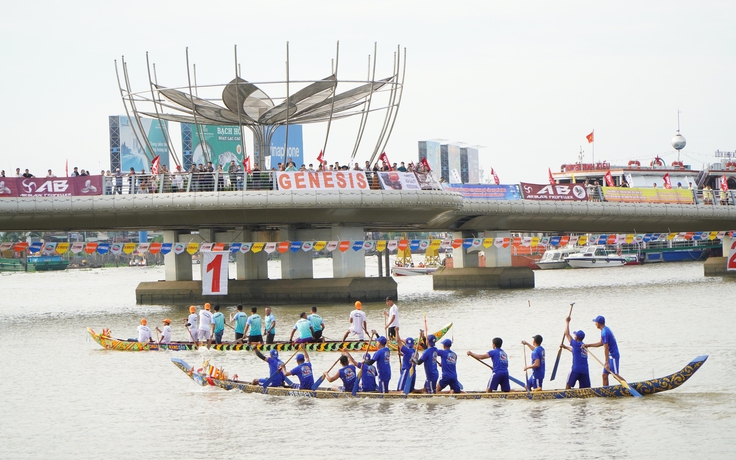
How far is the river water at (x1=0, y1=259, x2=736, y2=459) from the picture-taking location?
17.2m

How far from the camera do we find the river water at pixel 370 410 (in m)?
17.2

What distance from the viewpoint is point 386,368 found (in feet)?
69.0

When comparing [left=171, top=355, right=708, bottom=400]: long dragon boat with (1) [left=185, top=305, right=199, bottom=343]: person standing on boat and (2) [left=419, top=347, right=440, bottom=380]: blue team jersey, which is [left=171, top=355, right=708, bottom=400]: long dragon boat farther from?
(1) [left=185, top=305, right=199, bottom=343]: person standing on boat

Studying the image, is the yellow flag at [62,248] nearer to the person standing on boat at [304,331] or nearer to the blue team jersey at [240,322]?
the blue team jersey at [240,322]

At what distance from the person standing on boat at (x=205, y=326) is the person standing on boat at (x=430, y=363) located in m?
11.2

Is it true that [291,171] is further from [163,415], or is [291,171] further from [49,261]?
[49,261]

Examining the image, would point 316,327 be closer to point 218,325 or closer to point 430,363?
point 218,325

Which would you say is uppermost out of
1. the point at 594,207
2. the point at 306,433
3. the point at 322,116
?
the point at 322,116

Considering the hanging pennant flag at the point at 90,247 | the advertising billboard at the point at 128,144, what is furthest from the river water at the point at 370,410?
the advertising billboard at the point at 128,144

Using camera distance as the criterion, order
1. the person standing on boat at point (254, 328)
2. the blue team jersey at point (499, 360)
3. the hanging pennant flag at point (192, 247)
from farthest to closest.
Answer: the hanging pennant flag at point (192, 247) < the person standing on boat at point (254, 328) < the blue team jersey at point (499, 360)

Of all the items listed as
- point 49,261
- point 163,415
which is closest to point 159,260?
point 49,261

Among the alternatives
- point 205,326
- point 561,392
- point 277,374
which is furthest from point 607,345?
point 205,326

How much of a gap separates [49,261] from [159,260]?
2684cm

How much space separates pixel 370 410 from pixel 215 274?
Answer: 23.2 meters
